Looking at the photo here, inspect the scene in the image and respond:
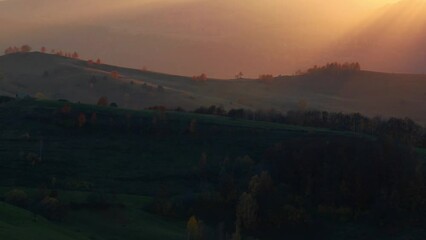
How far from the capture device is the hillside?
145m

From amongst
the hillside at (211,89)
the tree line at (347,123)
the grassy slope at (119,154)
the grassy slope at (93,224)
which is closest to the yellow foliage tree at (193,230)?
the grassy slope at (93,224)

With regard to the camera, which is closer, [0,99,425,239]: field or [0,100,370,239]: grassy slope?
[0,99,425,239]: field

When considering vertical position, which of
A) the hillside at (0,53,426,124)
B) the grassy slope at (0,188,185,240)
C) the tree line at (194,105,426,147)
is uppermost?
the hillside at (0,53,426,124)

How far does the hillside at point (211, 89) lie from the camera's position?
5723 inches

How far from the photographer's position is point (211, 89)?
167 meters

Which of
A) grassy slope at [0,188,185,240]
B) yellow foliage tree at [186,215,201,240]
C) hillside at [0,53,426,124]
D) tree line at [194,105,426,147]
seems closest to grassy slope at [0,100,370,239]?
grassy slope at [0,188,185,240]

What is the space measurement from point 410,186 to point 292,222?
10.4m

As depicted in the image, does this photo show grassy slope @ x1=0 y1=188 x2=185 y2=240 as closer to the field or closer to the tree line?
the field

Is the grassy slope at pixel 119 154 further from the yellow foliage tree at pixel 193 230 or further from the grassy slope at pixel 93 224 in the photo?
the yellow foliage tree at pixel 193 230

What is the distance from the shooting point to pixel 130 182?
212 feet

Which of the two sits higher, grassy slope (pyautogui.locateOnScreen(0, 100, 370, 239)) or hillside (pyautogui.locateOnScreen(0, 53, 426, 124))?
hillside (pyautogui.locateOnScreen(0, 53, 426, 124))

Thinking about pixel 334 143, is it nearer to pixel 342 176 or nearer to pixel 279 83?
pixel 342 176

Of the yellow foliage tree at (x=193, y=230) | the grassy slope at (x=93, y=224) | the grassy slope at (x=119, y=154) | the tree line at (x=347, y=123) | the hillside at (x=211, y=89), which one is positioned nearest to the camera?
the grassy slope at (x=93, y=224)

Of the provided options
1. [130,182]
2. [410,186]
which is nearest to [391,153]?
[410,186]
